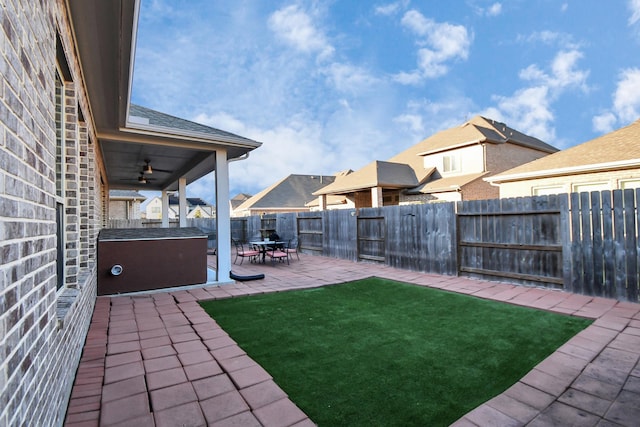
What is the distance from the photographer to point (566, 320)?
13.0ft

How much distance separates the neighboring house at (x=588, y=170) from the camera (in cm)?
1031

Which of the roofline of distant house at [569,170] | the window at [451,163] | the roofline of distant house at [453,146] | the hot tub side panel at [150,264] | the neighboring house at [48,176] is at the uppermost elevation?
the roofline of distant house at [453,146]

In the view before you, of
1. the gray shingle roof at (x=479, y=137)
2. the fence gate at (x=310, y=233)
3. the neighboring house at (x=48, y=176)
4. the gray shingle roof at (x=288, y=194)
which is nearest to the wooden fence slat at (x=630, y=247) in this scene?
the neighboring house at (x=48, y=176)

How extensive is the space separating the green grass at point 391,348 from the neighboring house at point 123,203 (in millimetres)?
21354

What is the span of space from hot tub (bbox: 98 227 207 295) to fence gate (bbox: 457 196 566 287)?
524cm

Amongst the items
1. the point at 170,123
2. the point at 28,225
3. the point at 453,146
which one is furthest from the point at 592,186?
the point at 28,225

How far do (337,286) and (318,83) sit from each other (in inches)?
2300

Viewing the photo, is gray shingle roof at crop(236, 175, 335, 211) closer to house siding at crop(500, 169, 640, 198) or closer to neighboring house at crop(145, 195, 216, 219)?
house siding at crop(500, 169, 640, 198)

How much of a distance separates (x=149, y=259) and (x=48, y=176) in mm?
4549

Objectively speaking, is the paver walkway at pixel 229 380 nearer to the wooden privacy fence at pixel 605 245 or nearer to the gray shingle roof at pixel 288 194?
the wooden privacy fence at pixel 605 245

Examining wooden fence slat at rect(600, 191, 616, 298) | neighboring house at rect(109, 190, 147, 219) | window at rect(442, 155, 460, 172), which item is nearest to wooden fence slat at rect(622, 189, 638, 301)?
wooden fence slat at rect(600, 191, 616, 298)

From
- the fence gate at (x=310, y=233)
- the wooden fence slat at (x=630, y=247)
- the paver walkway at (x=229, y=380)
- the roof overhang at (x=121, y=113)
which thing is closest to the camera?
the paver walkway at (x=229, y=380)

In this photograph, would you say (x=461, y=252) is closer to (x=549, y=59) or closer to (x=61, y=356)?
(x=61, y=356)

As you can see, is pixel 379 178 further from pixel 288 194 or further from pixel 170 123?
pixel 288 194
